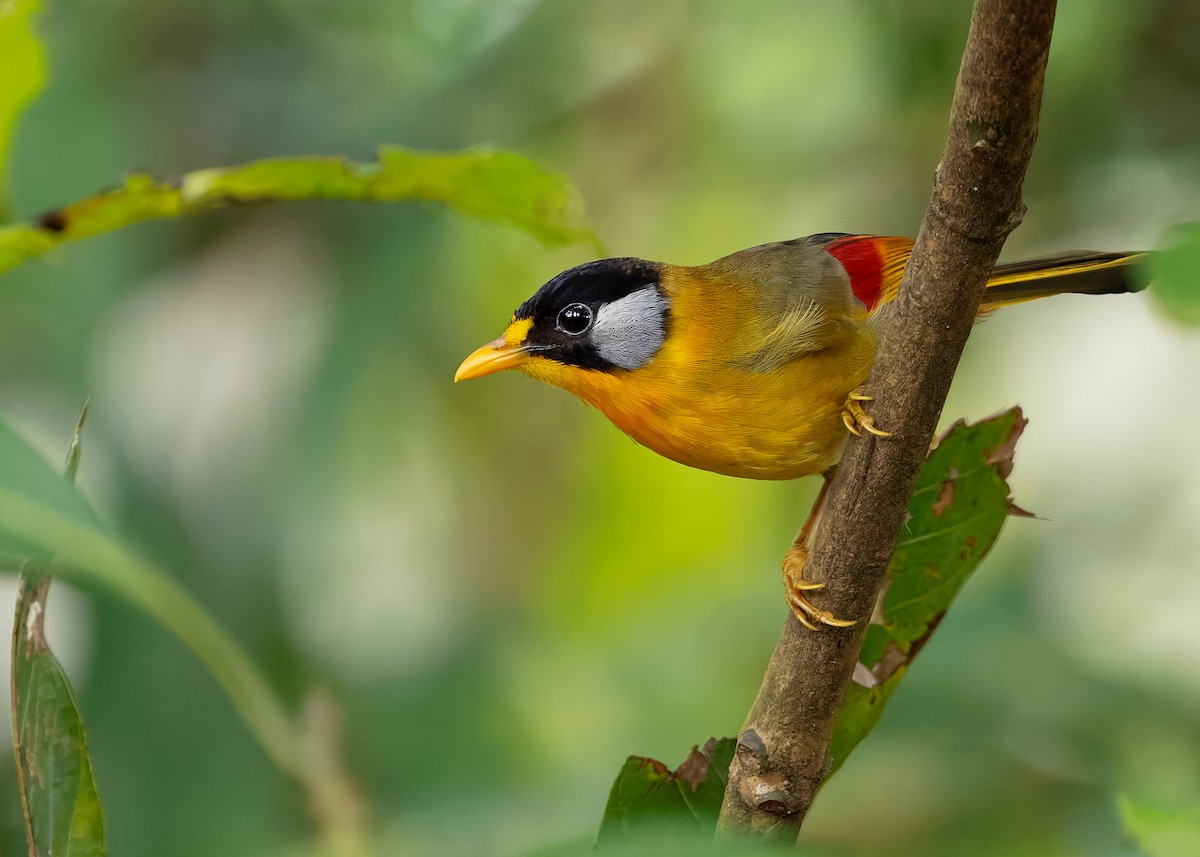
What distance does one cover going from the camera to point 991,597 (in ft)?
9.02

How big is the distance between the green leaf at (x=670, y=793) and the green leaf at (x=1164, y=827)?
0.40m

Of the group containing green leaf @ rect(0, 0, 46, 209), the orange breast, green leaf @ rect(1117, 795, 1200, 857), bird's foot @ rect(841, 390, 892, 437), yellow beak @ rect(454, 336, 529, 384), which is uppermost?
yellow beak @ rect(454, 336, 529, 384)

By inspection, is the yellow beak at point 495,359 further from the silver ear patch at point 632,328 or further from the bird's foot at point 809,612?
the bird's foot at point 809,612

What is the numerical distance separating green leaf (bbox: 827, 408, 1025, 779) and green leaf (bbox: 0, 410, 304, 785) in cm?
70

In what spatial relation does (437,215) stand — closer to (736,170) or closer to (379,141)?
(379,141)

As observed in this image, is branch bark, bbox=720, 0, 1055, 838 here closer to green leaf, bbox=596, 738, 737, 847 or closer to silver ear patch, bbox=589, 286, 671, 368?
green leaf, bbox=596, 738, 737, 847

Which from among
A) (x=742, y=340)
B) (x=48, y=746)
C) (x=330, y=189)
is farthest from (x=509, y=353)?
(x=48, y=746)

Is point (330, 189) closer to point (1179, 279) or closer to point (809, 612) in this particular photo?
point (809, 612)

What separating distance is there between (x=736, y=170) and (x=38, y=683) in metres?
3.14

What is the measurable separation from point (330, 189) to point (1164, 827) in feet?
3.44

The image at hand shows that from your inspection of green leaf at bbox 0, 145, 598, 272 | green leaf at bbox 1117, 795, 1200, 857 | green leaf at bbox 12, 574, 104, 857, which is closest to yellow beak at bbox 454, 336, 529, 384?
green leaf at bbox 0, 145, 598, 272

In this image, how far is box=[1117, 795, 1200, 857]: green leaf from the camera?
1077 millimetres

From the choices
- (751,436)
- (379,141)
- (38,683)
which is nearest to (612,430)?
(379,141)

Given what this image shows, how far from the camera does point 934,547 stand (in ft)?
4.59
